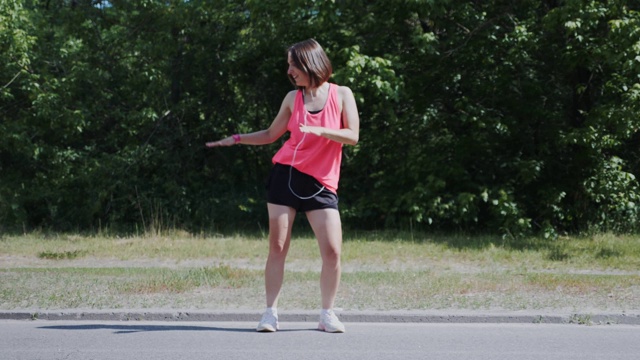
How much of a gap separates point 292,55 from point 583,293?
407 centimetres

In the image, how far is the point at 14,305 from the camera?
800 centimetres

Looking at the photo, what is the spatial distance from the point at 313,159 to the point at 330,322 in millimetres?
1290

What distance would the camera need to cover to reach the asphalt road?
6039mm

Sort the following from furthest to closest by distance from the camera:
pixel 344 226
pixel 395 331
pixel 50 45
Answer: pixel 50 45 < pixel 344 226 < pixel 395 331

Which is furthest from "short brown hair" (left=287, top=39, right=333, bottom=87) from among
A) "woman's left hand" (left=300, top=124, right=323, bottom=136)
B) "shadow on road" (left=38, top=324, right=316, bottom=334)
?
"shadow on road" (left=38, top=324, right=316, bottom=334)

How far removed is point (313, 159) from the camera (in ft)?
21.2

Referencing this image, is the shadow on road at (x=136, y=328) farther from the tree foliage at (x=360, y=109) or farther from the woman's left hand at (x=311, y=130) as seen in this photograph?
the tree foliage at (x=360, y=109)

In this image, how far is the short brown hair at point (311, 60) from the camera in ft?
20.9

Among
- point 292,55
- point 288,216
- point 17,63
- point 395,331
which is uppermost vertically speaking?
point 17,63

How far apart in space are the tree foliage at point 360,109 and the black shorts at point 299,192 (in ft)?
25.1

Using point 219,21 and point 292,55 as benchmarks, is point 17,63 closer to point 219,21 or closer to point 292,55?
point 219,21

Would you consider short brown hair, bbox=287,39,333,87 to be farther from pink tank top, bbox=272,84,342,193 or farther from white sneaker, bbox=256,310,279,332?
white sneaker, bbox=256,310,279,332

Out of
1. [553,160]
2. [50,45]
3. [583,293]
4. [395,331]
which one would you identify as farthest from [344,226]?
[395,331]

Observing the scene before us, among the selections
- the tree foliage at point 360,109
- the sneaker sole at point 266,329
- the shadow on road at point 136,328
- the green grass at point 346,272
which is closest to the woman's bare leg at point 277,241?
the sneaker sole at point 266,329
